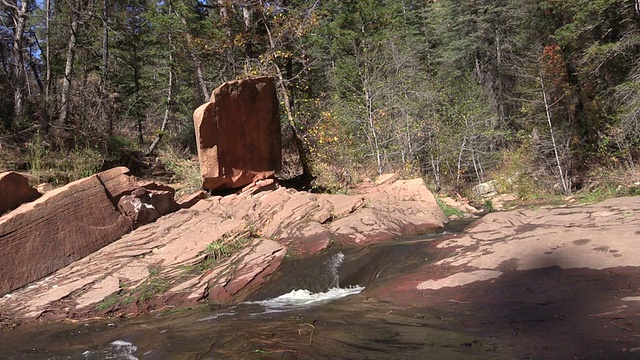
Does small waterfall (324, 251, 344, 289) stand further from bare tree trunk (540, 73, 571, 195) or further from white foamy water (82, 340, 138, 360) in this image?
bare tree trunk (540, 73, 571, 195)

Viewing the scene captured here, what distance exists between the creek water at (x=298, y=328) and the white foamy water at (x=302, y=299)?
0.04ft

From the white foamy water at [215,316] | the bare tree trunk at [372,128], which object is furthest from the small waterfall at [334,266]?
the bare tree trunk at [372,128]

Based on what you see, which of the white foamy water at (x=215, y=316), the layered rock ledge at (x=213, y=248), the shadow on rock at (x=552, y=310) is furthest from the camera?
the layered rock ledge at (x=213, y=248)

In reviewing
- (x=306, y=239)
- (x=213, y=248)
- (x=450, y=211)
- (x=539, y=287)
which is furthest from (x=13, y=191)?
(x=450, y=211)

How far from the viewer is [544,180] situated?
16.5 m

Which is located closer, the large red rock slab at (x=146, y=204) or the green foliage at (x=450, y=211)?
the large red rock slab at (x=146, y=204)

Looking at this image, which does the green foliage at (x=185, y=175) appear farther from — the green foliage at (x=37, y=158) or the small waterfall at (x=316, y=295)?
the small waterfall at (x=316, y=295)

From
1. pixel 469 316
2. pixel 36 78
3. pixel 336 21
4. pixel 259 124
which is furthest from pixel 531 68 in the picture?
pixel 36 78

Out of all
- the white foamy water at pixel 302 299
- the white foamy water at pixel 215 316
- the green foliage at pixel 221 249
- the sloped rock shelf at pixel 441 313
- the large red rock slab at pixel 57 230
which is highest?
the large red rock slab at pixel 57 230

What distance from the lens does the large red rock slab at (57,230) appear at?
6.27m

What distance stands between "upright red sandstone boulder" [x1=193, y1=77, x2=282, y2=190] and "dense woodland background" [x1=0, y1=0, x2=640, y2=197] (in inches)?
67.5

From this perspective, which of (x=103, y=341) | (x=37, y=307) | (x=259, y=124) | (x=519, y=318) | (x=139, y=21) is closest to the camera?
(x=519, y=318)

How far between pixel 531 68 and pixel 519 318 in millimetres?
16828

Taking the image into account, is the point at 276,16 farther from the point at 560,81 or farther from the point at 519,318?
the point at 560,81
